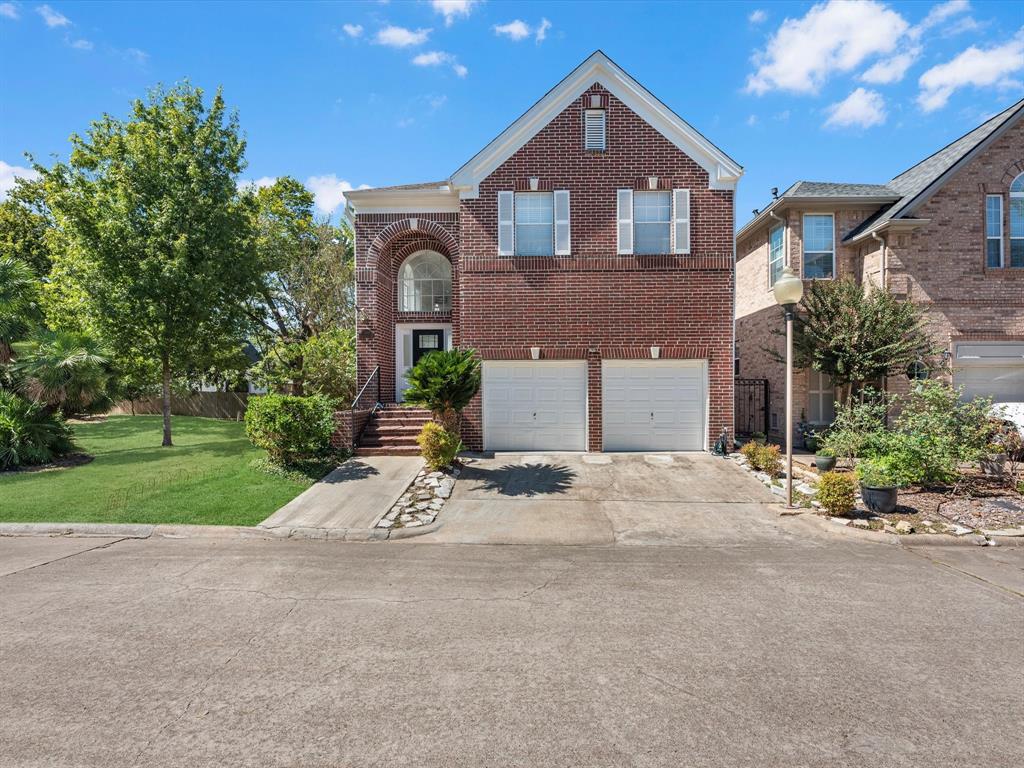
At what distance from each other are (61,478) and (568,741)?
11.6m

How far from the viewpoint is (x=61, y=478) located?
9469 mm

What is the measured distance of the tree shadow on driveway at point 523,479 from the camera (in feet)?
30.8

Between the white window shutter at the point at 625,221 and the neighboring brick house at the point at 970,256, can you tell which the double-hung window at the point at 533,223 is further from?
the neighboring brick house at the point at 970,256

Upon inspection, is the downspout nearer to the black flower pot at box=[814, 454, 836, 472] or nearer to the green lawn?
the black flower pot at box=[814, 454, 836, 472]

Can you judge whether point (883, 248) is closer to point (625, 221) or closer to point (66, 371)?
point (625, 221)

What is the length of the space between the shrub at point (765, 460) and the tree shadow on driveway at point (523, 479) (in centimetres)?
418

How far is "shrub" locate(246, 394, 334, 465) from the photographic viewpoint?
9.94 metres

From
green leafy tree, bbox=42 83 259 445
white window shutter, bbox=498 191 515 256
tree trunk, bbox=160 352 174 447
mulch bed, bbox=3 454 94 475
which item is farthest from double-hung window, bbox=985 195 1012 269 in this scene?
mulch bed, bbox=3 454 94 475

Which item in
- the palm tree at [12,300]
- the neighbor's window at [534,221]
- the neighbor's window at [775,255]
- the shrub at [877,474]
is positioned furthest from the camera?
the neighbor's window at [775,255]

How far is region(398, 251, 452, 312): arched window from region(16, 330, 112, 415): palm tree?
26.4ft

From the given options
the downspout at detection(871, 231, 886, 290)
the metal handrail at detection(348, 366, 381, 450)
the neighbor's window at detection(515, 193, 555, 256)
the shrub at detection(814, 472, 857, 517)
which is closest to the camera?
the shrub at detection(814, 472, 857, 517)

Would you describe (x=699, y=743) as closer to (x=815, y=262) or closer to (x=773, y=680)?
(x=773, y=680)

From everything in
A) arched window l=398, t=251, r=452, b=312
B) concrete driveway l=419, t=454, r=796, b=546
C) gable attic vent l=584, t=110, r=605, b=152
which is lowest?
concrete driveway l=419, t=454, r=796, b=546


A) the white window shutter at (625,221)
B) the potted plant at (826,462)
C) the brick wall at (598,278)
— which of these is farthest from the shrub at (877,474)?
the white window shutter at (625,221)
